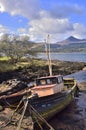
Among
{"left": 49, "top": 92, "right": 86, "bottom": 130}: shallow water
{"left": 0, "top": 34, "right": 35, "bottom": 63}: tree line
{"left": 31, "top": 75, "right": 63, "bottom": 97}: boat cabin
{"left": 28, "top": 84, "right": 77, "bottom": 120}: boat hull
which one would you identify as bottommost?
{"left": 49, "top": 92, "right": 86, "bottom": 130}: shallow water

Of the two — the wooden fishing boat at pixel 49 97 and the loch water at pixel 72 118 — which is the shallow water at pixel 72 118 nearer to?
the loch water at pixel 72 118

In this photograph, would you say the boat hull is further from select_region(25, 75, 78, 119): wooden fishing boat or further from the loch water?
the loch water

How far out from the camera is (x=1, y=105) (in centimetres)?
3003

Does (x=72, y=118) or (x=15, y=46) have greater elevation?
(x=15, y=46)

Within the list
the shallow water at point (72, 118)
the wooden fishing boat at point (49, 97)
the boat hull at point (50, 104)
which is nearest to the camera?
the boat hull at point (50, 104)

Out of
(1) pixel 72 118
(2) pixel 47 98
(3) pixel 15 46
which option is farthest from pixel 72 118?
(3) pixel 15 46

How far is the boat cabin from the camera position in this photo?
30.0m

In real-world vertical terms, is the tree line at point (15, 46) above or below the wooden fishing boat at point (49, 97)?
above

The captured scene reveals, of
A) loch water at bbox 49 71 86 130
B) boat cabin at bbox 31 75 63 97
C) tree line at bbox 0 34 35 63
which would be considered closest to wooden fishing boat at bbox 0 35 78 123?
boat cabin at bbox 31 75 63 97

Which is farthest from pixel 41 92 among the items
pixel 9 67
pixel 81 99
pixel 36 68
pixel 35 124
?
pixel 36 68

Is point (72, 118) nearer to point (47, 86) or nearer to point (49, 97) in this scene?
point (49, 97)

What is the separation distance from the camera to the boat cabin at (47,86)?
30.0 metres

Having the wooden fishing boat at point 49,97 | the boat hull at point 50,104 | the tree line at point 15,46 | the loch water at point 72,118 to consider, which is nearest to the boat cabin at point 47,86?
the wooden fishing boat at point 49,97

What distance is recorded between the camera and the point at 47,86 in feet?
100
